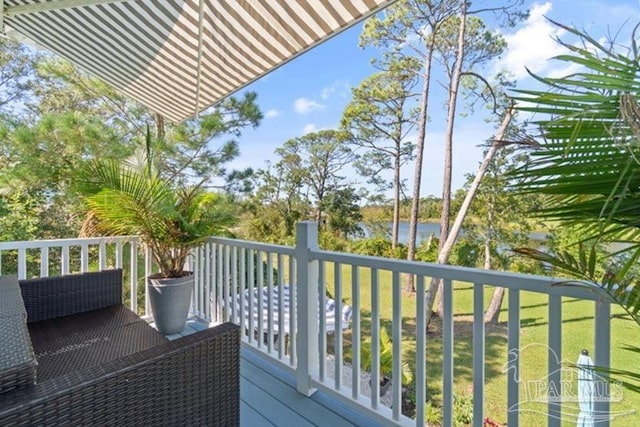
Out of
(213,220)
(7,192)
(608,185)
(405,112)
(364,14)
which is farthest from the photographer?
(405,112)

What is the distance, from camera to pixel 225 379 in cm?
135

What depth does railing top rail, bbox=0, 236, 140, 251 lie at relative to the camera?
3045 mm

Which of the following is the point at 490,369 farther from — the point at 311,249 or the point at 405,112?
the point at 405,112

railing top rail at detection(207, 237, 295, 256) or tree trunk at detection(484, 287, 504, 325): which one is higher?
railing top rail at detection(207, 237, 295, 256)

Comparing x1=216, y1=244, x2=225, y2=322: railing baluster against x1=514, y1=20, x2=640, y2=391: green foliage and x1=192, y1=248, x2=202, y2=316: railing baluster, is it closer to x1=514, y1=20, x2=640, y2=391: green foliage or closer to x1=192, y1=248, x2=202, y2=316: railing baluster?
x1=192, y1=248, x2=202, y2=316: railing baluster

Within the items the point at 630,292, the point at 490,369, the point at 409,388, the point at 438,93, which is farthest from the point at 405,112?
the point at 630,292

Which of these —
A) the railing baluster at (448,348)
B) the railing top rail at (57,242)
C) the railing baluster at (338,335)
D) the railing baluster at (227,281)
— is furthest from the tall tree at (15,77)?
the railing baluster at (448,348)

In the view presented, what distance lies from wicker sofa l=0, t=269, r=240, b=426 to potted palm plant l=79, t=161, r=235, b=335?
1.10 m

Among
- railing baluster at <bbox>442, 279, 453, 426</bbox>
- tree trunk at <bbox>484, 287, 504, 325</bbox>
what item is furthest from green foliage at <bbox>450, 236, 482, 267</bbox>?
railing baluster at <bbox>442, 279, 453, 426</bbox>

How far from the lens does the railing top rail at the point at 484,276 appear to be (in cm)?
128

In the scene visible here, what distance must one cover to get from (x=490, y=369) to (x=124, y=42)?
862 centimetres

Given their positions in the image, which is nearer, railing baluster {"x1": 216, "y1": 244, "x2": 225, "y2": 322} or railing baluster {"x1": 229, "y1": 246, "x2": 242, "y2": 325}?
railing baluster {"x1": 229, "y1": 246, "x2": 242, "y2": 325}

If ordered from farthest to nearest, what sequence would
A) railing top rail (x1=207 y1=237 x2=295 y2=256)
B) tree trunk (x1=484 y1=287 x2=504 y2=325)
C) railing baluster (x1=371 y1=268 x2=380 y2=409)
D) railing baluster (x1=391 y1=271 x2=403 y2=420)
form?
tree trunk (x1=484 y1=287 x2=504 y2=325) < railing top rail (x1=207 y1=237 x2=295 y2=256) < railing baluster (x1=371 y1=268 x2=380 y2=409) < railing baluster (x1=391 y1=271 x2=403 y2=420)

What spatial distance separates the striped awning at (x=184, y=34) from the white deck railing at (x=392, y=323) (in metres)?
1.44
